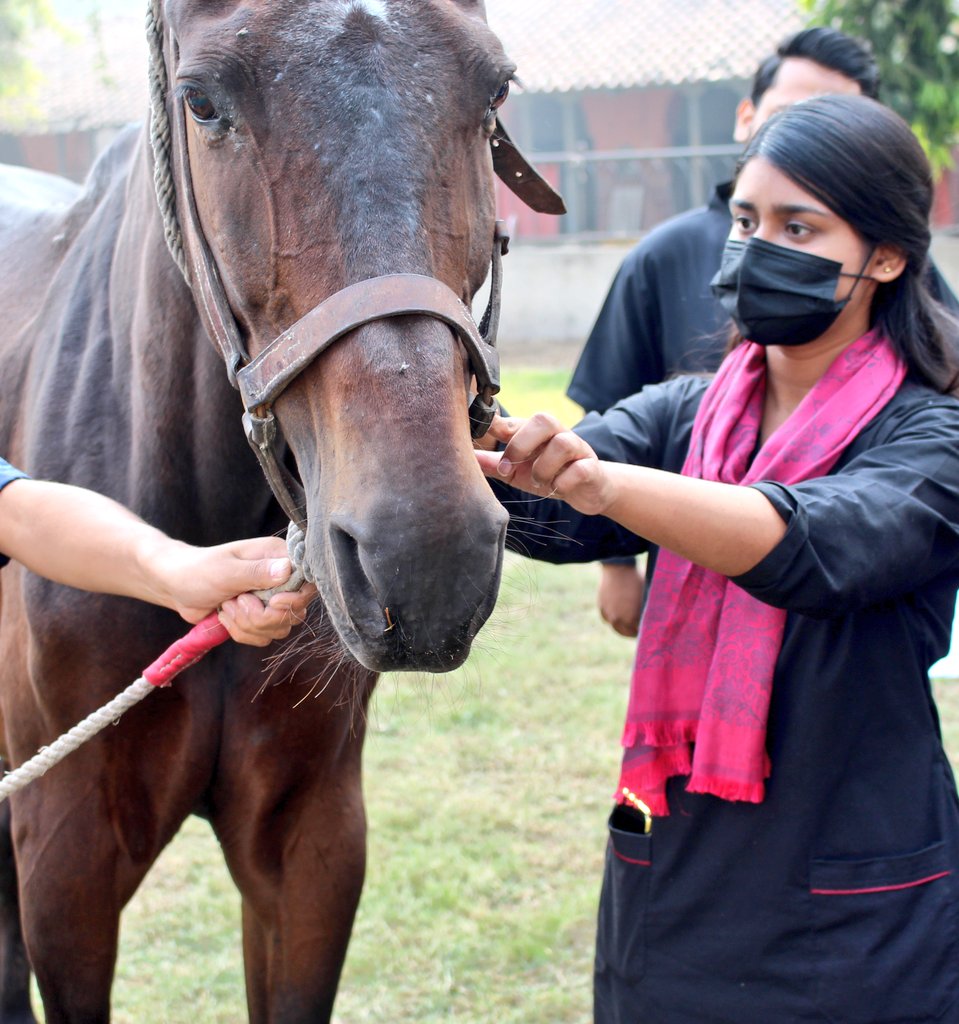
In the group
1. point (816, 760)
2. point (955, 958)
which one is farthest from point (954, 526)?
point (955, 958)

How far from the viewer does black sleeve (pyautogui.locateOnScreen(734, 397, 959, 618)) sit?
1.85 m

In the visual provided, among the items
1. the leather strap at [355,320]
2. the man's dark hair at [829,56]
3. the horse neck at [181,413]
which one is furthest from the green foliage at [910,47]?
the leather strap at [355,320]

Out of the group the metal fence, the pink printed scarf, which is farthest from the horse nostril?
the metal fence

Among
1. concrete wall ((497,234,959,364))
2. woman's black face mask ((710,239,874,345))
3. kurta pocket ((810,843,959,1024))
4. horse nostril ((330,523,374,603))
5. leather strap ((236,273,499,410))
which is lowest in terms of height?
concrete wall ((497,234,959,364))

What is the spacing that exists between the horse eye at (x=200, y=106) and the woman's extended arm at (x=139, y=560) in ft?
1.81

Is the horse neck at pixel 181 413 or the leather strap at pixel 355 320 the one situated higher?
the leather strap at pixel 355 320

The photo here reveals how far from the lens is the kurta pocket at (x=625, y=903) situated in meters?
2.16

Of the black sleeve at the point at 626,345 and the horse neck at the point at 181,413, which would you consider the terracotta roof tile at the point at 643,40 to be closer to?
the black sleeve at the point at 626,345

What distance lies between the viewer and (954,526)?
6.42ft

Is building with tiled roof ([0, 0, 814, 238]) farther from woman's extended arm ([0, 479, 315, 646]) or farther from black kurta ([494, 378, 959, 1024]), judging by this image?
woman's extended arm ([0, 479, 315, 646])

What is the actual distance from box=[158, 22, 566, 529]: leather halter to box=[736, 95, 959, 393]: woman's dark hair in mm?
579

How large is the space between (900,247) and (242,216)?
3.79ft

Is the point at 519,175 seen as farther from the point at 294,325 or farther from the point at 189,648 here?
the point at 189,648

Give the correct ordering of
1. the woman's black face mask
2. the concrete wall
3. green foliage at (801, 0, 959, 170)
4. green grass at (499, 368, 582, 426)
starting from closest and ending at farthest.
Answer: the woman's black face mask → green foliage at (801, 0, 959, 170) → green grass at (499, 368, 582, 426) → the concrete wall
